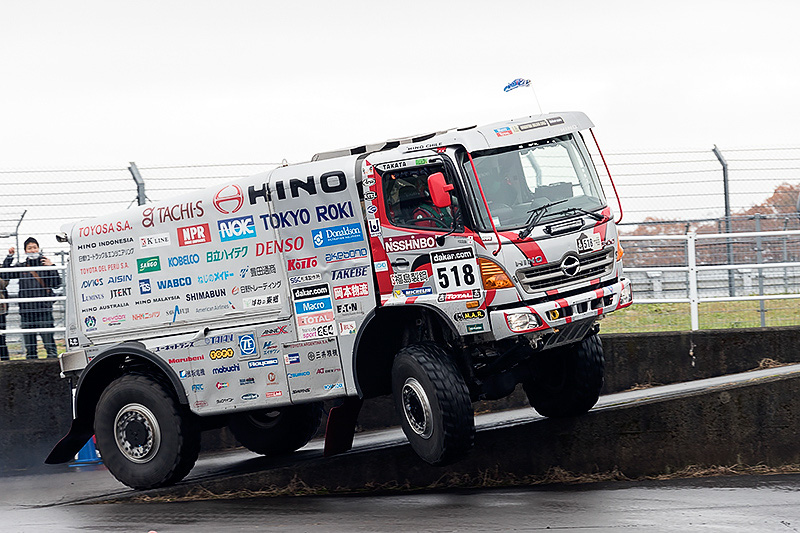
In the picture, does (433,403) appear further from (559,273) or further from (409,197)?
(409,197)

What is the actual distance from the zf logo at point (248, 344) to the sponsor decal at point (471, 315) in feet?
6.64

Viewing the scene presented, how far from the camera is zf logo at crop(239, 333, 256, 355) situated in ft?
32.0

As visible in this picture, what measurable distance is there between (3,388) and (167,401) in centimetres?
371

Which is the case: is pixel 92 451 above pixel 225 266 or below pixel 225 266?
below

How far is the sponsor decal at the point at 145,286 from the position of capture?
1026cm

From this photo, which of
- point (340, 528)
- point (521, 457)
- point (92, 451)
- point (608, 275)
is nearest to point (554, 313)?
point (608, 275)

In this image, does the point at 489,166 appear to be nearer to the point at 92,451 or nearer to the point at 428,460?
the point at 428,460

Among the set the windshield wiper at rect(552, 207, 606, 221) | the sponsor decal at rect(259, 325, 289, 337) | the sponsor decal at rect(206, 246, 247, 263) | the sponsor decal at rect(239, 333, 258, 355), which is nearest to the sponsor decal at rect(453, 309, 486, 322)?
the windshield wiper at rect(552, 207, 606, 221)

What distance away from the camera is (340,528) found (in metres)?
7.90

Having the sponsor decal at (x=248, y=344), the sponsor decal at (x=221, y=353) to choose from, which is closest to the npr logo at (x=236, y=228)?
the sponsor decal at (x=248, y=344)

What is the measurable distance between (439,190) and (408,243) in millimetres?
651

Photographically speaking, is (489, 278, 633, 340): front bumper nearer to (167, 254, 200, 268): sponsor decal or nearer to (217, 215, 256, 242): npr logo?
(217, 215, 256, 242): npr logo

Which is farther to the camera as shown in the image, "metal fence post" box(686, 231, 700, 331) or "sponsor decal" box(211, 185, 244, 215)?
"metal fence post" box(686, 231, 700, 331)

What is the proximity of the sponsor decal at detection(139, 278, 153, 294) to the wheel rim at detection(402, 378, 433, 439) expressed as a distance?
2834mm
